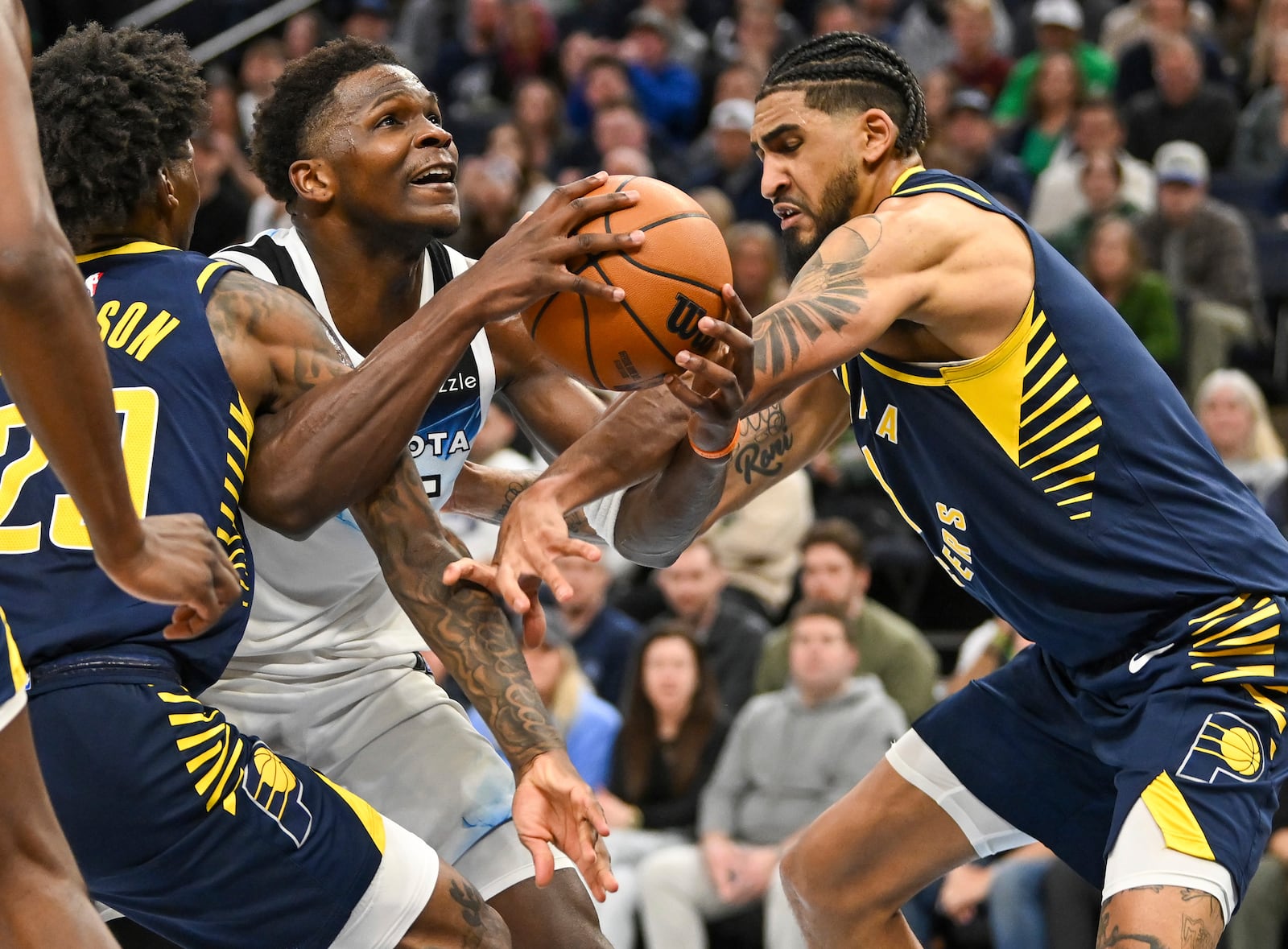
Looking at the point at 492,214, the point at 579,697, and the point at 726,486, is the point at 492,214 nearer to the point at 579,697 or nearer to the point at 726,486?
the point at 579,697

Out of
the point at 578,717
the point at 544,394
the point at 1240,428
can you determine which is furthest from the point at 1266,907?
the point at 544,394

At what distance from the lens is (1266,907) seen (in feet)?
21.9

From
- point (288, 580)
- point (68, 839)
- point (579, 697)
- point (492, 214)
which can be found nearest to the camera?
point (68, 839)

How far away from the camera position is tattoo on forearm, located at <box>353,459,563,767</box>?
3.51 metres

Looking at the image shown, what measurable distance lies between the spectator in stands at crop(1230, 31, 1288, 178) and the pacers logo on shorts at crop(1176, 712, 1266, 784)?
8223 mm

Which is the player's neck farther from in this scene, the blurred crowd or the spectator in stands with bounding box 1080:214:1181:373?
the spectator in stands with bounding box 1080:214:1181:373

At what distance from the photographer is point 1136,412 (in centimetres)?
378

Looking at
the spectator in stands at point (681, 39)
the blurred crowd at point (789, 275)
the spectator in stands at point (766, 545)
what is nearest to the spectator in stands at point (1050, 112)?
the blurred crowd at point (789, 275)

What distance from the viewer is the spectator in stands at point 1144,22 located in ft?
38.9

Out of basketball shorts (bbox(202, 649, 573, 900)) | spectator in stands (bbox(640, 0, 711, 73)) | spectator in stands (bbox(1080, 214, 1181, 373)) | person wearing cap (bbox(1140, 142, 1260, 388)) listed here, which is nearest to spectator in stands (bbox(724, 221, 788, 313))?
spectator in stands (bbox(1080, 214, 1181, 373))

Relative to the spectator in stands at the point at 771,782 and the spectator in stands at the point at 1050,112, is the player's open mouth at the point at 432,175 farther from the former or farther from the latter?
the spectator in stands at the point at 1050,112

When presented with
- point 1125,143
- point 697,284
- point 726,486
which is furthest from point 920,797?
point 1125,143

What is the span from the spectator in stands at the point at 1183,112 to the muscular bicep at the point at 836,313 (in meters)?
8.38

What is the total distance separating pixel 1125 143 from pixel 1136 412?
8368 mm
